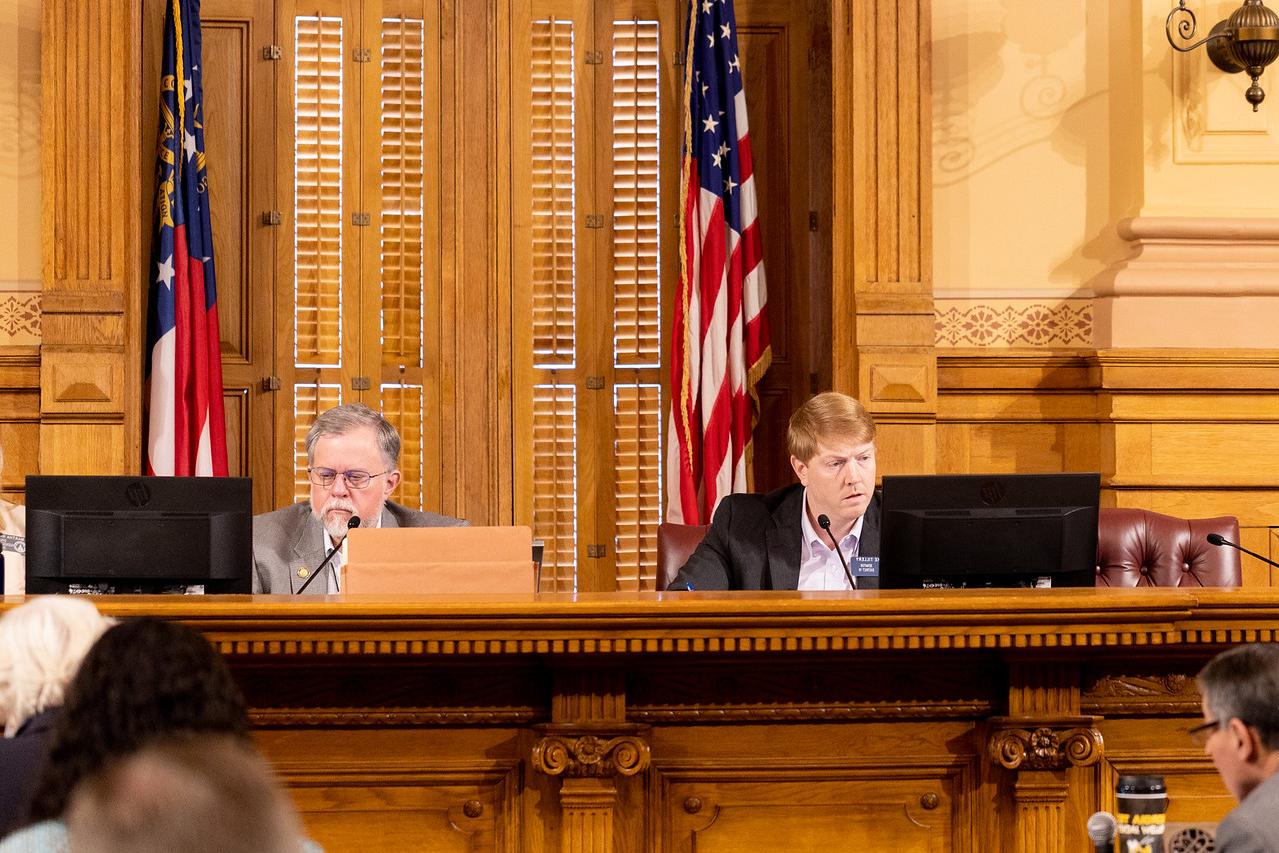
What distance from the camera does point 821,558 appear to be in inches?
177

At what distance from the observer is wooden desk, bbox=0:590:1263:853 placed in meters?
3.07

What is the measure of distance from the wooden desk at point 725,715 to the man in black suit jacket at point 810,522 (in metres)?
1.17

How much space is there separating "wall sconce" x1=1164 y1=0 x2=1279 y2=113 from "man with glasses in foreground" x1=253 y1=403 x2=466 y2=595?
3415 millimetres

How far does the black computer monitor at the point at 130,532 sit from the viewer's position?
3.60 m

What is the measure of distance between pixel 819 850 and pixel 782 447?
3.58m

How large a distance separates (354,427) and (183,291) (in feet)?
6.40

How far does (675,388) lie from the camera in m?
6.38

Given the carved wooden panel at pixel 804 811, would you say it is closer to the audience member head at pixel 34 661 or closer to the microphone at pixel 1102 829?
the microphone at pixel 1102 829

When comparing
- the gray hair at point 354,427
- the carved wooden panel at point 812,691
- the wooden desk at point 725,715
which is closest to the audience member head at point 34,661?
the wooden desk at point 725,715

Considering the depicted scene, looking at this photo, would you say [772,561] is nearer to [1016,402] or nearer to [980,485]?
[980,485]

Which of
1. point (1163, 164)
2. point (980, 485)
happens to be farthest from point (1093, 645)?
point (1163, 164)

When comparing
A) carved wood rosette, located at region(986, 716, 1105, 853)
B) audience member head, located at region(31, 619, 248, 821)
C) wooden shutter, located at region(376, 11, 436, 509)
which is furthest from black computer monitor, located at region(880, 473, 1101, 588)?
wooden shutter, located at region(376, 11, 436, 509)

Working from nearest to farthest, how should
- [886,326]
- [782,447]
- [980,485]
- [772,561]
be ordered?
[980,485] < [772,561] < [886,326] < [782,447]

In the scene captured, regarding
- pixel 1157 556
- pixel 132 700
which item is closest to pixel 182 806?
pixel 132 700
